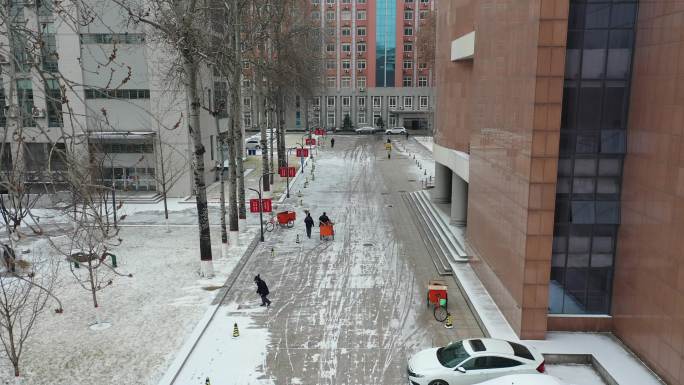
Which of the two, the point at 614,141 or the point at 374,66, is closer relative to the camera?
the point at 614,141

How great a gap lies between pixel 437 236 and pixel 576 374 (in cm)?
1209

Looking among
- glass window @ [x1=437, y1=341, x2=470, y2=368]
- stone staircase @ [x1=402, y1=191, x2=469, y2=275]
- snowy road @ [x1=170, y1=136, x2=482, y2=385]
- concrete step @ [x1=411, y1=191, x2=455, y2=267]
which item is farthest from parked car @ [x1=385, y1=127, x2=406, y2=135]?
glass window @ [x1=437, y1=341, x2=470, y2=368]

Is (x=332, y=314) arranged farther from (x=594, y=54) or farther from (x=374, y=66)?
(x=374, y=66)

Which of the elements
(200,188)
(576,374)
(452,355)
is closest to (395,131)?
(200,188)

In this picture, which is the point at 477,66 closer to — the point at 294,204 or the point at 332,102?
the point at 294,204

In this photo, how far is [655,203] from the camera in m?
13.1

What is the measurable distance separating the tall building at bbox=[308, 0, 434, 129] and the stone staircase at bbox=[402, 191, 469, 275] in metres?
49.9

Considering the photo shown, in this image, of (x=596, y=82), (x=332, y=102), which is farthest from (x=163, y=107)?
(x=332, y=102)

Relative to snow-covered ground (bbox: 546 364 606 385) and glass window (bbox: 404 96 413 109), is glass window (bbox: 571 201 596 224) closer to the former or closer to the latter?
snow-covered ground (bbox: 546 364 606 385)

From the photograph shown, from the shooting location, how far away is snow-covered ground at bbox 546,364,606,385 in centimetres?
1317

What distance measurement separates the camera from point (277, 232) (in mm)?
27281

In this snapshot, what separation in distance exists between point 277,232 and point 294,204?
6.47 meters

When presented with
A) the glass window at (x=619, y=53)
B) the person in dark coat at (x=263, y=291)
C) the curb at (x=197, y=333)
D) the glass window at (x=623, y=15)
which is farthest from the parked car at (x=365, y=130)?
the glass window at (x=623, y=15)

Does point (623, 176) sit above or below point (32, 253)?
above
